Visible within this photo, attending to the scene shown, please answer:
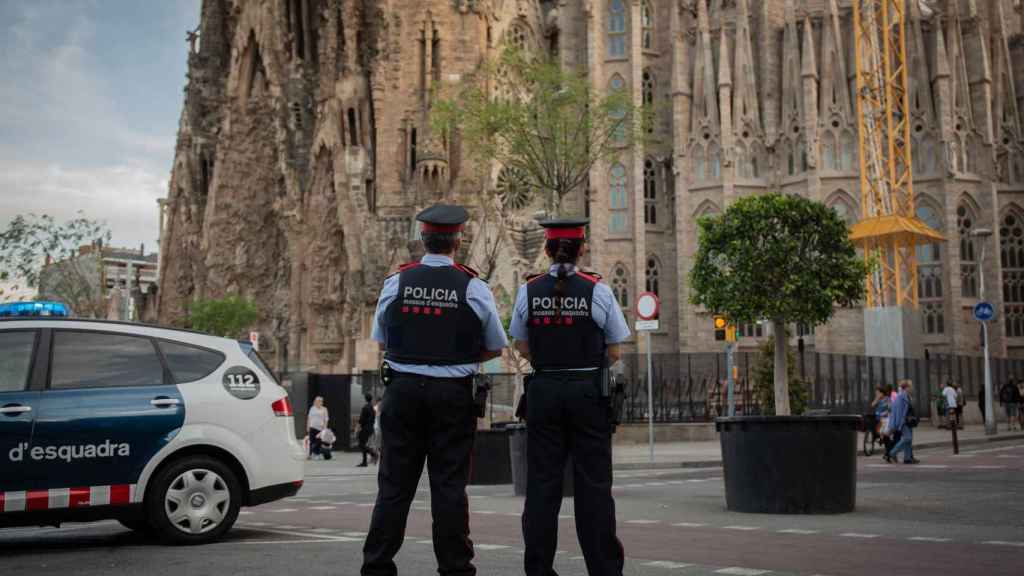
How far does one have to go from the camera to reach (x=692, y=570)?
6531 mm

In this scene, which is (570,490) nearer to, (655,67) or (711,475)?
(711,475)

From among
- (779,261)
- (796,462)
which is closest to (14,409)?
(796,462)

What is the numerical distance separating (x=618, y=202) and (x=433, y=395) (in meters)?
46.4

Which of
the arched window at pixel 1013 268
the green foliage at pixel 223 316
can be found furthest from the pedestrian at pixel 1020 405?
the green foliage at pixel 223 316

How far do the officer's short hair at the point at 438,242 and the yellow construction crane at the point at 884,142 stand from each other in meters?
39.6

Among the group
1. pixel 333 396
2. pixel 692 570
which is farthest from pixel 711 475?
pixel 333 396

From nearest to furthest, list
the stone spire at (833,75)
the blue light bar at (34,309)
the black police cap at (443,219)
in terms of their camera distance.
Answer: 1. the black police cap at (443,219)
2. the blue light bar at (34,309)
3. the stone spire at (833,75)

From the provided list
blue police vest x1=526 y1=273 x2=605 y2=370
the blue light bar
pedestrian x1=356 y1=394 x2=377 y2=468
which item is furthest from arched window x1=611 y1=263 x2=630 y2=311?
blue police vest x1=526 y1=273 x2=605 y2=370

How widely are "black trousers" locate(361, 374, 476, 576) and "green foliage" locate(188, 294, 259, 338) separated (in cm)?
4525

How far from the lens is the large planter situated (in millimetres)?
9805

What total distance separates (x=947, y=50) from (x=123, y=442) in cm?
4881

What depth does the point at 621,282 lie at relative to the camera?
51.0 meters

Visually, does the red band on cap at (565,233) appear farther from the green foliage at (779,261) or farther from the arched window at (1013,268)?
the arched window at (1013,268)

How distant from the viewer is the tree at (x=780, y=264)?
2445 centimetres
